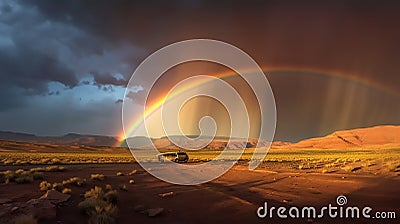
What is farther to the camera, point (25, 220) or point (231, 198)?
point (231, 198)

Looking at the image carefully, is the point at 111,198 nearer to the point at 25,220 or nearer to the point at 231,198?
the point at 25,220

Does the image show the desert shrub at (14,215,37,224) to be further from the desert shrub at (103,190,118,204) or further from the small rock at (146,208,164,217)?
the desert shrub at (103,190,118,204)

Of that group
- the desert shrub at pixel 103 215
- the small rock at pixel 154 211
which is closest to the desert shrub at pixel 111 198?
the desert shrub at pixel 103 215

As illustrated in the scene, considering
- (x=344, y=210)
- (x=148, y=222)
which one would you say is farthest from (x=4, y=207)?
(x=344, y=210)

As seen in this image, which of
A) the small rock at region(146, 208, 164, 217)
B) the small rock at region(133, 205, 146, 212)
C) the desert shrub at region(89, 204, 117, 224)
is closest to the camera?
the desert shrub at region(89, 204, 117, 224)

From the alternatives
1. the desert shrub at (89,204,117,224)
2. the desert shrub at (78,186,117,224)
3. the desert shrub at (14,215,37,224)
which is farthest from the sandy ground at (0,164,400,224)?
the desert shrub at (14,215,37,224)

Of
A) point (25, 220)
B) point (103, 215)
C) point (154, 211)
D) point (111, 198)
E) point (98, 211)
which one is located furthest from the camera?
point (111, 198)

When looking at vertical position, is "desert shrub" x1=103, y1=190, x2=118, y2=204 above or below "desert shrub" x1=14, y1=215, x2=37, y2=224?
above

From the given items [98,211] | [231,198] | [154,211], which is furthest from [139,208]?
[231,198]

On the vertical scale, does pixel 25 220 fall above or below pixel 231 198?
below

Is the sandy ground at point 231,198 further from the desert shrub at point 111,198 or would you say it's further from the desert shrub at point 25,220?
the desert shrub at point 25,220

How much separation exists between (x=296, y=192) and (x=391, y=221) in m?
6.26

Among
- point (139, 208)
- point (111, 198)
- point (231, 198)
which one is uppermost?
point (231, 198)

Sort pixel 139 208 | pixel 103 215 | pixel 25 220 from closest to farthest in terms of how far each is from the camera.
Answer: pixel 25 220 → pixel 103 215 → pixel 139 208
